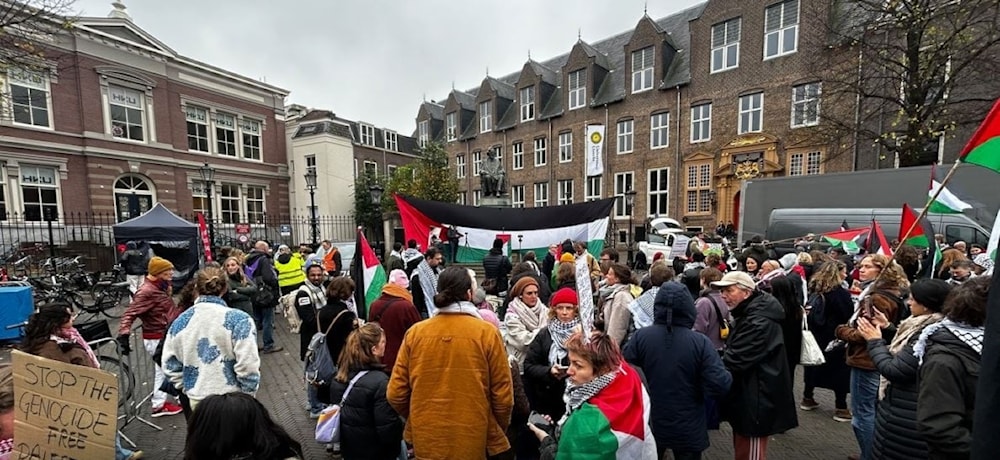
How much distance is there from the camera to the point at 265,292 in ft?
22.4

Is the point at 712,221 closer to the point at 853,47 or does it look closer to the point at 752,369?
the point at 853,47

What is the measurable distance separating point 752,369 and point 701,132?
2335 cm

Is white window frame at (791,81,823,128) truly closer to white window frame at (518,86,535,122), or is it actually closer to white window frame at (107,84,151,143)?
white window frame at (518,86,535,122)

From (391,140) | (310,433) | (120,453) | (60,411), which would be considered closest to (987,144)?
(60,411)

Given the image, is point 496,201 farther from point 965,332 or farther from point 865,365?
point 965,332

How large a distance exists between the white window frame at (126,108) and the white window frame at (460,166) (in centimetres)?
2198

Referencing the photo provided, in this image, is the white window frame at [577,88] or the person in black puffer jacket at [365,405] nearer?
the person in black puffer jacket at [365,405]

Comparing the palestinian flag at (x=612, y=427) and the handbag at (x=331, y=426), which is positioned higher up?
the palestinian flag at (x=612, y=427)

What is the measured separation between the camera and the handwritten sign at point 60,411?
1973 millimetres

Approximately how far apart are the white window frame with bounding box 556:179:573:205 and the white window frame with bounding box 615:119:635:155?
4.32m

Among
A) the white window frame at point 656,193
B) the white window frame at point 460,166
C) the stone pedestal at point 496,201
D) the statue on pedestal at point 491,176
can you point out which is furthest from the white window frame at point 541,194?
the stone pedestal at point 496,201

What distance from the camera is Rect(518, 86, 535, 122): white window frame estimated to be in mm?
31781

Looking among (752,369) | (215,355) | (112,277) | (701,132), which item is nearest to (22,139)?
(112,277)

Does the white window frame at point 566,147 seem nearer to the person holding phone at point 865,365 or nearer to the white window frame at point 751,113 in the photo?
the white window frame at point 751,113
